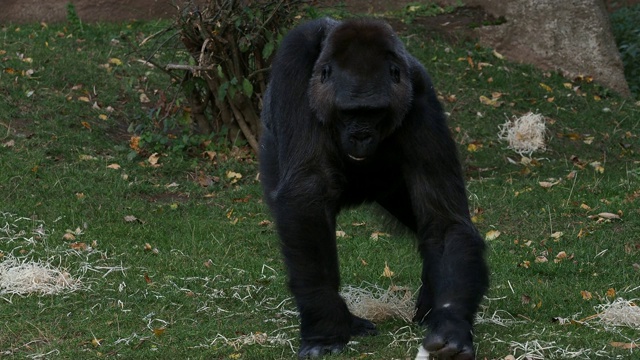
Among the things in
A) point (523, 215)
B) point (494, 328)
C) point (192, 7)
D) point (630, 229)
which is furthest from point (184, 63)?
point (494, 328)

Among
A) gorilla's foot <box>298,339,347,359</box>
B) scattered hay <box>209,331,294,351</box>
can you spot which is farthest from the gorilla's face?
scattered hay <box>209,331,294,351</box>

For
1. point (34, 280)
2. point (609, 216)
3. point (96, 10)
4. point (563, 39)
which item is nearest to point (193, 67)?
point (34, 280)

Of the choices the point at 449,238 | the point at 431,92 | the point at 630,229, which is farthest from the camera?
the point at 630,229

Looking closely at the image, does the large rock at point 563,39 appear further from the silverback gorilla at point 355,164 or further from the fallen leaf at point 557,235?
the silverback gorilla at point 355,164

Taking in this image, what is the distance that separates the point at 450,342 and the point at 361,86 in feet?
3.78

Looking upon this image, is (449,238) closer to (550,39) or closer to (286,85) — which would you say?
(286,85)

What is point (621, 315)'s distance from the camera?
4.98m

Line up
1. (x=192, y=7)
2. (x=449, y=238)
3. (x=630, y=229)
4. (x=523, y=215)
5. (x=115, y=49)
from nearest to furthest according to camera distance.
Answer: (x=449, y=238) → (x=630, y=229) → (x=523, y=215) → (x=192, y=7) → (x=115, y=49)

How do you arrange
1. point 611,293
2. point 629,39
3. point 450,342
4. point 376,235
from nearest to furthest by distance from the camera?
1. point 450,342
2. point 611,293
3. point 376,235
4. point 629,39

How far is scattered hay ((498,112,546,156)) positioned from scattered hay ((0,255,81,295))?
15.5 ft

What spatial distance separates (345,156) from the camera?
4617mm

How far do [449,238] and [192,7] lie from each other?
14.9 feet

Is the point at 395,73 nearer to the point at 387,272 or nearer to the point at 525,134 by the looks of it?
the point at 387,272

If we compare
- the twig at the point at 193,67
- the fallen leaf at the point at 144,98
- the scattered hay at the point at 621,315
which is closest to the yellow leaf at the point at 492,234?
the scattered hay at the point at 621,315
